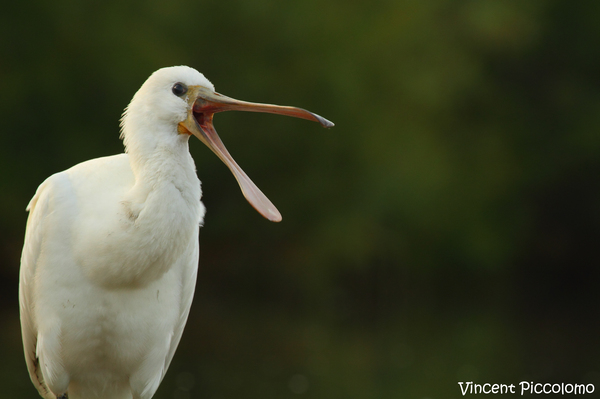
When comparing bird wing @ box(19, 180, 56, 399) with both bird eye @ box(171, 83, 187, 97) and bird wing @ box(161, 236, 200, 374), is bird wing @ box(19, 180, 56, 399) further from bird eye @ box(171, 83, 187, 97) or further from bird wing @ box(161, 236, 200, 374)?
bird eye @ box(171, 83, 187, 97)

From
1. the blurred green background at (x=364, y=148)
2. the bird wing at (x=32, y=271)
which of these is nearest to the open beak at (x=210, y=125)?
the bird wing at (x=32, y=271)

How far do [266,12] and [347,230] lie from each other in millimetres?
4679

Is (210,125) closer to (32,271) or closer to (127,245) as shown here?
(127,245)

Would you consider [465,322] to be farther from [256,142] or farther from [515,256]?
[256,142]

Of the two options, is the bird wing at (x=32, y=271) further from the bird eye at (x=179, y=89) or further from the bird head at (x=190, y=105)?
the bird eye at (x=179, y=89)

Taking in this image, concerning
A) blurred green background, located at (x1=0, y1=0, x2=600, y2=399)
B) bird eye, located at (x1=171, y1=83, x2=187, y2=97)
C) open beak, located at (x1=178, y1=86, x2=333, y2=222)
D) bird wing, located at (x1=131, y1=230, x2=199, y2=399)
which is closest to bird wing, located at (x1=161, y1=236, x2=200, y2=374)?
bird wing, located at (x1=131, y1=230, x2=199, y2=399)

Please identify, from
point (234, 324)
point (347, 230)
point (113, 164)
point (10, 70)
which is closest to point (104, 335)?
point (113, 164)

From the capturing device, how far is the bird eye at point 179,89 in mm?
4066

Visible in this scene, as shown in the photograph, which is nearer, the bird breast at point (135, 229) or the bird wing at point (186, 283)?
the bird breast at point (135, 229)

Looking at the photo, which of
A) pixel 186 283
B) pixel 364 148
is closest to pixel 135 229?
pixel 186 283

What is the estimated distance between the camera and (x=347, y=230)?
15766 millimetres

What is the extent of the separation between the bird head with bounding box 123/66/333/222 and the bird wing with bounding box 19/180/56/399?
74 centimetres

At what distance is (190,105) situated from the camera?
4055 millimetres

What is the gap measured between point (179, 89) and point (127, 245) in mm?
833
